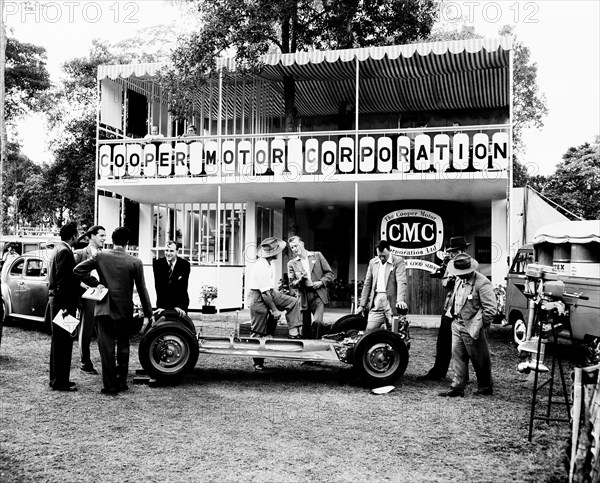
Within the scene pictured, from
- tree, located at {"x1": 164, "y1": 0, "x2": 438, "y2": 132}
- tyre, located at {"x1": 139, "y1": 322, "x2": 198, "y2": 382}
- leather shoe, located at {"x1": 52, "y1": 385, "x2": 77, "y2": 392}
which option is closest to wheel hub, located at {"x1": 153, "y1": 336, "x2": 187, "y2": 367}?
tyre, located at {"x1": 139, "y1": 322, "x2": 198, "y2": 382}

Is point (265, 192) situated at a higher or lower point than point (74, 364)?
higher

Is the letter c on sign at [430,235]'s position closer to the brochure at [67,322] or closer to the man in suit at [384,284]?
the man in suit at [384,284]

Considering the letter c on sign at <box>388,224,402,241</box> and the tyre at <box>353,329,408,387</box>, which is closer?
the tyre at <box>353,329,408,387</box>

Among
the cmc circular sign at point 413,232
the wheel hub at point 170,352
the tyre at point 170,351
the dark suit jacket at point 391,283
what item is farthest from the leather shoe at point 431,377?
the cmc circular sign at point 413,232

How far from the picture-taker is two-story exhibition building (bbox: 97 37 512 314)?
12766 millimetres

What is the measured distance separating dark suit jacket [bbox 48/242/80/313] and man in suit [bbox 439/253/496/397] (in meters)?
4.41

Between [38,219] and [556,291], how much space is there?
4709 cm

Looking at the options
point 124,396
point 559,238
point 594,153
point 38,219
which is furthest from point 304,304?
point 38,219

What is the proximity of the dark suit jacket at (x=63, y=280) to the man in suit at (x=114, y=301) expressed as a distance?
16.1 inches

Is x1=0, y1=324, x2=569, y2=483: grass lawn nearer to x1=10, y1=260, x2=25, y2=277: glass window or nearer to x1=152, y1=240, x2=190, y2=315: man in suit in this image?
x1=152, y1=240, x2=190, y2=315: man in suit

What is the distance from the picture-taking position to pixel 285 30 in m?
16.4

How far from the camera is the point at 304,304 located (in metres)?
9.29

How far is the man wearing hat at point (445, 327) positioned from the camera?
24.8 feet

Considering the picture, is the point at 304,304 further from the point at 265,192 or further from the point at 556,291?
the point at 265,192
